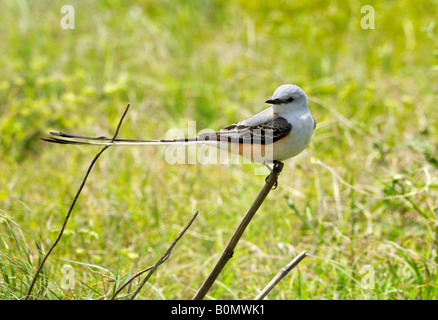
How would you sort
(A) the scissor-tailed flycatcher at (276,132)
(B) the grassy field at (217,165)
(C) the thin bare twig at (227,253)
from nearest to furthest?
(C) the thin bare twig at (227,253), (A) the scissor-tailed flycatcher at (276,132), (B) the grassy field at (217,165)

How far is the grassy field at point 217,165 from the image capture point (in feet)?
9.91

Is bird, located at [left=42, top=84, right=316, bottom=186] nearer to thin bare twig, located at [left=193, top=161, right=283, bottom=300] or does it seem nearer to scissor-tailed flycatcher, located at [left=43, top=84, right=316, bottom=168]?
scissor-tailed flycatcher, located at [left=43, top=84, right=316, bottom=168]

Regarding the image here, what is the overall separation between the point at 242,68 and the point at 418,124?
6.36 ft

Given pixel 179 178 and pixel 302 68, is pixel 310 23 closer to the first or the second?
pixel 302 68

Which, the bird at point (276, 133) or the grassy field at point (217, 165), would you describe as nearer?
the bird at point (276, 133)

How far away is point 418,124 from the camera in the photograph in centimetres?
457

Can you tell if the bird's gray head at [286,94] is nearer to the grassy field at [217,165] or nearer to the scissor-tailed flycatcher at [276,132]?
the scissor-tailed flycatcher at [276,132]

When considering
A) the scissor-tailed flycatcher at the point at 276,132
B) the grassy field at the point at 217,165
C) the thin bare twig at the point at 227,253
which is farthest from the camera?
the grassy field at the point at 217,165

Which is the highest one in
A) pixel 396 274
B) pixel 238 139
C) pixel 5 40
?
pixel 5 40

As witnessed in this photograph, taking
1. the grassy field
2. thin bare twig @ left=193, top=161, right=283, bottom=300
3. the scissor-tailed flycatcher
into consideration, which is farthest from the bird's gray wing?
the grassy field

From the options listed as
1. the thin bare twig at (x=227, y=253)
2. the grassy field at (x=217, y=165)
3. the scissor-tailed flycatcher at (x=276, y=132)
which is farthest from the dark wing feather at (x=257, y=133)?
the grassy field at (x=217, y=165)

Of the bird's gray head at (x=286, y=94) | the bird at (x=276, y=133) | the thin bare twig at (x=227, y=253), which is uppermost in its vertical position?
the bird's gray head at (x=286, y=94)

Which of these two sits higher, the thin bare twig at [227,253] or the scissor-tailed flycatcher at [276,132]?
the scissor-tailed flycatcher at [276,132]
